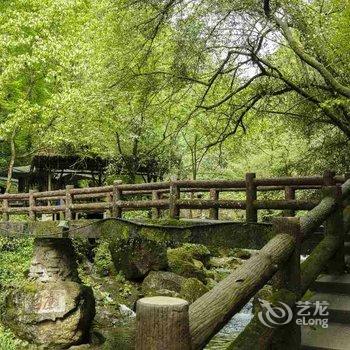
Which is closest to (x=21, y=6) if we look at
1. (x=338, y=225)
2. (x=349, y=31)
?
(x=349, y=31)

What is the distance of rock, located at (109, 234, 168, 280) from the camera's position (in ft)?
54.6

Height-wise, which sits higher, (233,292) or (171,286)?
(233,292)

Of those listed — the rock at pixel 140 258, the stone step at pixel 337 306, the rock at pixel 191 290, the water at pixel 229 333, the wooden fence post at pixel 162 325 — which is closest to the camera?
the wooden fence post at pixel 162 325

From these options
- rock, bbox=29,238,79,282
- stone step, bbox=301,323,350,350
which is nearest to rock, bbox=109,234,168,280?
rock, bbox=29,238,79,282

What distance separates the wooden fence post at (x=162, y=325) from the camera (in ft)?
6.50

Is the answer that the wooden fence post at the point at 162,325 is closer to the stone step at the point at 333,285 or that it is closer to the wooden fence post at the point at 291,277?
the wooden fence post at the point at 291,277

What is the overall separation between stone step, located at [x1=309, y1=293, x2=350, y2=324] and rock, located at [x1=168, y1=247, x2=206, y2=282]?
40.2ft

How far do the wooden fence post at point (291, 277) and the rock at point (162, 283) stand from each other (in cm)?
1165

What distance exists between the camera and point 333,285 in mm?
4961

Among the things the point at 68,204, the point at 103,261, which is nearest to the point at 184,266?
the point at 103,261

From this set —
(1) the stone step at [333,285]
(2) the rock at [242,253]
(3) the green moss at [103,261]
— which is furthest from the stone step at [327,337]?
(2) the rock at [242,253]

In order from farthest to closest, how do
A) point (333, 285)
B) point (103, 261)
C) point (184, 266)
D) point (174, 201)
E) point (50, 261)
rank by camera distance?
1. point (103, 261)
2. point (184, 266)
3. point (50, 261)
4. point (174, 201)
5. point (333, 285)

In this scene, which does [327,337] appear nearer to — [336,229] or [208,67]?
[336,229]

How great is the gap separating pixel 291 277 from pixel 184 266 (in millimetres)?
13653
